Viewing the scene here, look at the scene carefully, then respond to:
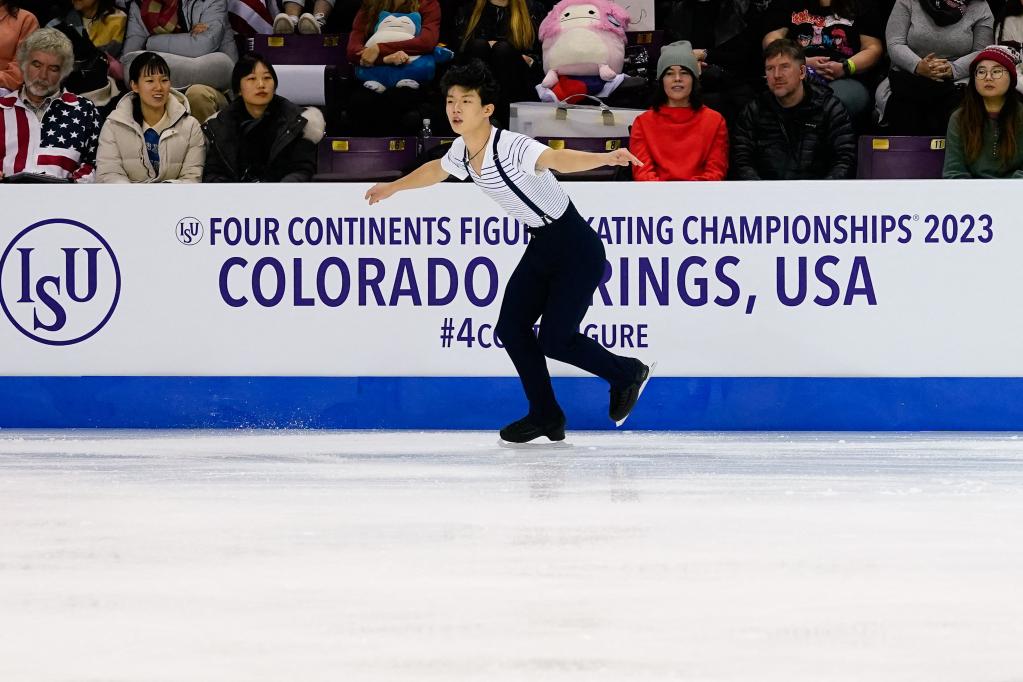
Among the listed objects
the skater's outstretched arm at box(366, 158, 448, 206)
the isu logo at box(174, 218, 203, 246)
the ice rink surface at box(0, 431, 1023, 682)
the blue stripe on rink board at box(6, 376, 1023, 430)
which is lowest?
the blue stripe on rink board at box(6, 376, 1023, 430)

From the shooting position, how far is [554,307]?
461 cm

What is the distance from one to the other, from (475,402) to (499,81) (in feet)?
5.73

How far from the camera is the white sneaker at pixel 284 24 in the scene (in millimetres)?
7180

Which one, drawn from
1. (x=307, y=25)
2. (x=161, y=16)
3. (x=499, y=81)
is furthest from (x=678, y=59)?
(x=161, y=16)

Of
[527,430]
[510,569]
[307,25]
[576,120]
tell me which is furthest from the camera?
[307,25]

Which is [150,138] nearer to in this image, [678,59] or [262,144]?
[262,144]

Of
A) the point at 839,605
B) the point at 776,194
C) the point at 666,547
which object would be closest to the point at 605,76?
the point at 776,194

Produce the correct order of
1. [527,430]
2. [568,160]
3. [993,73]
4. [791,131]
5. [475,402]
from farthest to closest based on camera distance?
[791,131] < [993,73] < [475,402] < [527,430] < [568,160]

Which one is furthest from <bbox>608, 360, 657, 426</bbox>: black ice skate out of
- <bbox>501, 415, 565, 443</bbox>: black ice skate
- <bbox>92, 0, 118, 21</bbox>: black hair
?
<bbox>92, 0, 118, 21</bbox>: black hair

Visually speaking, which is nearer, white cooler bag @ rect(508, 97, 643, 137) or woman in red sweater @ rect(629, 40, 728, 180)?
woman in red sweater @ rect(629, 40, 728, 180)

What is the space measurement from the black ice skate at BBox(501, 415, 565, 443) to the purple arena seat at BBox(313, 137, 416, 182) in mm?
1798

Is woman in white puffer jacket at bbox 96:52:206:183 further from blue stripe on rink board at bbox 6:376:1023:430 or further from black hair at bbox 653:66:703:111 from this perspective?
black hair at bbox 653:66:703:111

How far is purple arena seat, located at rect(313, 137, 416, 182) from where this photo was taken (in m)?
6.21

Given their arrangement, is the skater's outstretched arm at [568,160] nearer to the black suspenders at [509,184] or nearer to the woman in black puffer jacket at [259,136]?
the black suspenders at [509,184]
